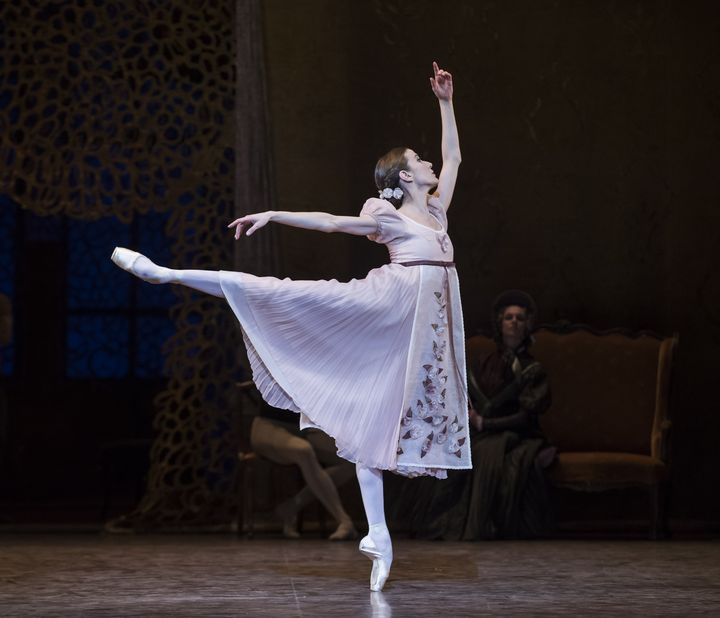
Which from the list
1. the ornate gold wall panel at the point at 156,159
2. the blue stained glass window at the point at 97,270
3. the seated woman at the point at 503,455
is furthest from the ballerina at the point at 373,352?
the blue stained glass window at the point at 97,270

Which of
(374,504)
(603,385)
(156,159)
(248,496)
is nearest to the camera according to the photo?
(374,504)

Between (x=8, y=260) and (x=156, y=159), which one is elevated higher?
(x=156, y=159)

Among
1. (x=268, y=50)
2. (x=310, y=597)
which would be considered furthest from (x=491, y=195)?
(x=310, y=597)

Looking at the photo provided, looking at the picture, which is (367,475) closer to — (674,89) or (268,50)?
(268,50)

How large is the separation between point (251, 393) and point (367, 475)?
2.51 m

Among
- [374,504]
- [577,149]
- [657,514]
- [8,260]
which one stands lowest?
[657,514]

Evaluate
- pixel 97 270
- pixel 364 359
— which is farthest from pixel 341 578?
pixel 97 270

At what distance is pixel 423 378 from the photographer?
460 centimetres

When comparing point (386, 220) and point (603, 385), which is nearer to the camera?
point (386, 220)

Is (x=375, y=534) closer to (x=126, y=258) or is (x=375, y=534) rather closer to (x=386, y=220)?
(x=386, y=220)

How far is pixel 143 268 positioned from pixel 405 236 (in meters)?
0.93

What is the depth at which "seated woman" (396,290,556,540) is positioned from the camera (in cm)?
647

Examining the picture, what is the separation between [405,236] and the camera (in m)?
4.67

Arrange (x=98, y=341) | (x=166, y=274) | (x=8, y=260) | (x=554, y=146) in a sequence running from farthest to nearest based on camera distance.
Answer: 1. (x=8, y=260)
2. (x=98, y=341)
3. (x=554, y=146)
4. (x=166, y=274)
